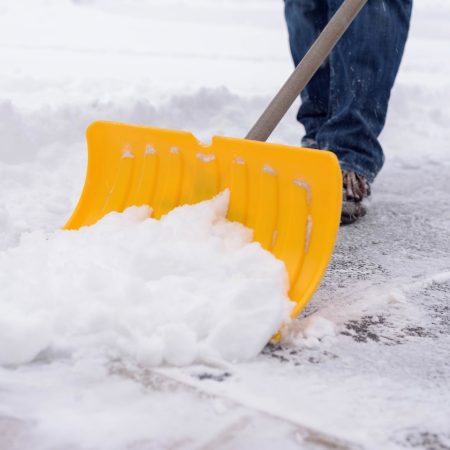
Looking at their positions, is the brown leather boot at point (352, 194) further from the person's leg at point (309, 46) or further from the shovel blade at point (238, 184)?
the shovel blade at point (238, 184)

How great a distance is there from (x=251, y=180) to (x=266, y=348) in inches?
Result: 17.7

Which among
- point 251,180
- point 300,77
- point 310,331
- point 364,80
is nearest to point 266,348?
point 310,331

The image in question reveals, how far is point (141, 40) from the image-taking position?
8469 mm

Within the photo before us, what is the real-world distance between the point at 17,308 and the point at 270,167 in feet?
2.09

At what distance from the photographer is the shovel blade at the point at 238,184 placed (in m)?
1.52

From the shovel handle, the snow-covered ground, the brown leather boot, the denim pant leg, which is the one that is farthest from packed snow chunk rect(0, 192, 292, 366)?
the denim pant leg

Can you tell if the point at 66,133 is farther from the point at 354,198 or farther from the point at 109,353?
the point at 109,353

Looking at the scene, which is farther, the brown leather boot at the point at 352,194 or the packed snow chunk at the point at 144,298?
the brown leather boot at the point at 352,194

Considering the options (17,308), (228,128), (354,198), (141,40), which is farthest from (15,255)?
(141,40)

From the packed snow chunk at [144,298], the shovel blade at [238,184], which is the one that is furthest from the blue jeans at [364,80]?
the packed snow chunk at [144,298]

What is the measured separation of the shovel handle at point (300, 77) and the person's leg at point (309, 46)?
704 mm

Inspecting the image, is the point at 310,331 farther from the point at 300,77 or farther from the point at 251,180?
the point at 300,77

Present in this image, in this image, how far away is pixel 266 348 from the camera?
1.39 metres

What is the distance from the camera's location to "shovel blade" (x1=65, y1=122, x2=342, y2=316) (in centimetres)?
152
